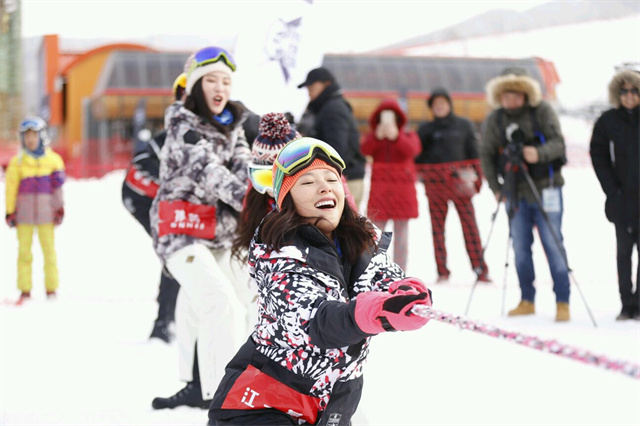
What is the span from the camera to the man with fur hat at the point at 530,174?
6145mm

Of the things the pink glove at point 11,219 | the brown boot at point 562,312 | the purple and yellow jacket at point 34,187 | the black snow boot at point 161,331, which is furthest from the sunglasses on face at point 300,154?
the pink glove at point 11,219

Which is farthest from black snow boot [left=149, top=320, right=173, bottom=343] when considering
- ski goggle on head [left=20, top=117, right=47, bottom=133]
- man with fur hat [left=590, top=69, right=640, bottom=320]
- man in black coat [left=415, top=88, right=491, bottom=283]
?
man in black coat [left=415, top=88, right=491, bottom=283]

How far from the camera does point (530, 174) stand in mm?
6273

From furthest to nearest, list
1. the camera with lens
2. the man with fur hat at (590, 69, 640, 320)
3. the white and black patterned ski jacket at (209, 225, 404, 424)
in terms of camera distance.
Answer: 1. the camera with lens
2. the man with fur hat at (590, 69, 640, 320)
3. the white and black patterned ski jacket at (209, 225, 404, 424)

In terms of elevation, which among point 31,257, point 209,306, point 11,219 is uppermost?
point 209,306

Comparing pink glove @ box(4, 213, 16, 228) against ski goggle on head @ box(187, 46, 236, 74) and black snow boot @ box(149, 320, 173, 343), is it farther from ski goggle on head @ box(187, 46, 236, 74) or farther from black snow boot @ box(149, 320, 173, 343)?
ski goggle on head @ box(187, 46, 236, 74)

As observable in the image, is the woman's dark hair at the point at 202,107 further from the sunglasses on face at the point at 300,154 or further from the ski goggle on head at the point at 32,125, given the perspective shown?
the ski goggle on head at the point at 32,125

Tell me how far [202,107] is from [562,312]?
336 centimetres

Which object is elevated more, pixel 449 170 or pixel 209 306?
pixel 209 306

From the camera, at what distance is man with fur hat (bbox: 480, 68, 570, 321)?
6145 mm

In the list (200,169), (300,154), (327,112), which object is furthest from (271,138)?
(327,112)

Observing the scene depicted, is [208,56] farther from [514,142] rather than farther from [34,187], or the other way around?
[34,187]

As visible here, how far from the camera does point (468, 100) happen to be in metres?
31.0

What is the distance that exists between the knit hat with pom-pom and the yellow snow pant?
4.50 meters
